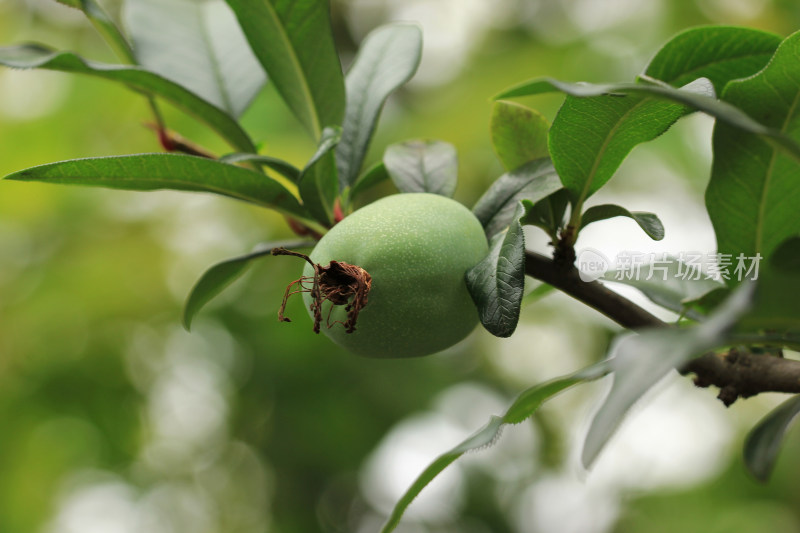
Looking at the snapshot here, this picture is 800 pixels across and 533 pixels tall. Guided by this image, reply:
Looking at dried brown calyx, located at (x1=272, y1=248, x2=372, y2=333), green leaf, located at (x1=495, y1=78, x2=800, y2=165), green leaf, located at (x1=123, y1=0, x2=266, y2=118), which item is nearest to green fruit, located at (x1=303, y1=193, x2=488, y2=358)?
dried brown calyx, located at (x1=272, y1=248, x2=372, y2=333)

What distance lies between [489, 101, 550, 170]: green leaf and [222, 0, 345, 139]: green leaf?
0.21 m

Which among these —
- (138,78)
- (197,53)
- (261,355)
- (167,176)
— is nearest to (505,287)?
(167,176)

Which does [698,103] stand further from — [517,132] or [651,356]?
[517,132]

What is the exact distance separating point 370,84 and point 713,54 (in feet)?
1.33

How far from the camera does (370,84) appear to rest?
2.97ft

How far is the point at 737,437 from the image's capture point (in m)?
3.01

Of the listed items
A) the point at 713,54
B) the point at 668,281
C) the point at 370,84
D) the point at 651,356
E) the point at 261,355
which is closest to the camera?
the point at 651,356

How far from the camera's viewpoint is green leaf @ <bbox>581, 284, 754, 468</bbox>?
0.37m

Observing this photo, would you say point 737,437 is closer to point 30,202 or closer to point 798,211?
point 798,211

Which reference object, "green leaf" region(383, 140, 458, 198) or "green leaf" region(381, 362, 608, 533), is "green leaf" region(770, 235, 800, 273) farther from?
"green leaf" region(383, 140, 458, 198)

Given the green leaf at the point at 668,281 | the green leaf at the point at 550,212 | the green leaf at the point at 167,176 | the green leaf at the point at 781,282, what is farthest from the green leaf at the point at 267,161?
the green leaf at the point at 781,282

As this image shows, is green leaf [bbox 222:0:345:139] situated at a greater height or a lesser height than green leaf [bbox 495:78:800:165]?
lesser

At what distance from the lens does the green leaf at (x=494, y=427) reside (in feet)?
1.96

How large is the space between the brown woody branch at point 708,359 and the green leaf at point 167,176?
0.28 meters
